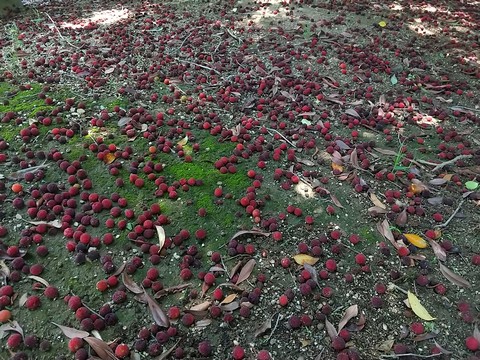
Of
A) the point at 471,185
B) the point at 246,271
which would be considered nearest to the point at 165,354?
the point at 246,271

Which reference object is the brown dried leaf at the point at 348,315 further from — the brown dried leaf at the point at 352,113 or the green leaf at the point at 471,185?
the brown dried leaf at the point at 352,113

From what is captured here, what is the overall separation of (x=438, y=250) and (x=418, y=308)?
Result: 1.92 feet

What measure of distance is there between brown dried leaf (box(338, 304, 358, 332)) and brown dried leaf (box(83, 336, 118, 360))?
4.41 ft

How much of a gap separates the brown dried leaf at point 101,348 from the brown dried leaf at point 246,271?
0.87 metres

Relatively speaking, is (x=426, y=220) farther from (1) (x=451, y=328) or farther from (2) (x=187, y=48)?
(2) (x=187, y=48)

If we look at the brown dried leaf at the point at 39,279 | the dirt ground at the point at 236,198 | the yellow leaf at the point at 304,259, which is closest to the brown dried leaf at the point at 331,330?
the dirt ground at the point at 236,198

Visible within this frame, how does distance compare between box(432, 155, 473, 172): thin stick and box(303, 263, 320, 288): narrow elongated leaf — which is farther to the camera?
Result: box(432, 155, 473, 172): thin stick

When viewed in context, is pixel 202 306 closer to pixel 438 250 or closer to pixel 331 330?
pixel 331 330

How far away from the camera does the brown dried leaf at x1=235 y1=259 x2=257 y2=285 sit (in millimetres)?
2603

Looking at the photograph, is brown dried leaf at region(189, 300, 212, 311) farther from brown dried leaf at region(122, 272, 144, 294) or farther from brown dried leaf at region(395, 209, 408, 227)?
brown dried leaf at region(395, 209, 408, 227)

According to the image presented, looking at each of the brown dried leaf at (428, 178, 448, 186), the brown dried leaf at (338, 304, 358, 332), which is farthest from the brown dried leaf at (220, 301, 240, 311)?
the brown dried leaf at (428, 178, 448, 186)

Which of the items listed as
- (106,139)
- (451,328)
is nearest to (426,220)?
(451,328)

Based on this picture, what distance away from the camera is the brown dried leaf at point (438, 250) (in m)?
2.83

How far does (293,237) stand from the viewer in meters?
2.91
